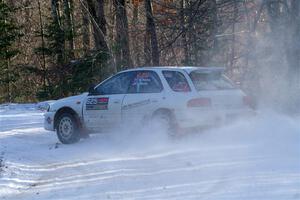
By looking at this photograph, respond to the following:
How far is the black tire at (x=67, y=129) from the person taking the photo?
12.1 meters

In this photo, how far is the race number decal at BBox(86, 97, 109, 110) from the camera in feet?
38.3

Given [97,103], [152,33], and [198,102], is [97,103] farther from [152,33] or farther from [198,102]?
[152,33]

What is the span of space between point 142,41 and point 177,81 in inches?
563

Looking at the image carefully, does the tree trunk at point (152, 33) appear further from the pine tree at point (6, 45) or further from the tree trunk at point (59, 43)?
the pine tree at point (6, 45)

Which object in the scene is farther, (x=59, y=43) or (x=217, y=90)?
(x=59, y=43)

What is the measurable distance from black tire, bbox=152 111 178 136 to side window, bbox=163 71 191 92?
51 centimetres

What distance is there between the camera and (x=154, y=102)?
10.8 m

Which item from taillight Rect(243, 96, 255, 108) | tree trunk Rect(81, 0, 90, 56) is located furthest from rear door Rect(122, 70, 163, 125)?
tree trunk Rect(81, 0, 90, 56)

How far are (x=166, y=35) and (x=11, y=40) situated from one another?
1377 cm

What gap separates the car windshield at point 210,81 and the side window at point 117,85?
1.40 m

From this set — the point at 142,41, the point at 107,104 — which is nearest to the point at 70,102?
the point at 107,104

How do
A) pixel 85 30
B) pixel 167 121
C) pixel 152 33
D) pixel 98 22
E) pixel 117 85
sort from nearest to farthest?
pixel 167 121
pixel 117 85
pixel 152 33
pixel 98 22
pixel 85 30

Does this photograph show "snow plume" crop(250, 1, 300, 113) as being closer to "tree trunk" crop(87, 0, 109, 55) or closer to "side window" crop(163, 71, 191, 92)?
"side window" crop(163, 71, 191, 92)

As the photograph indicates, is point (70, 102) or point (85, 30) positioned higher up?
point (85, 30)
